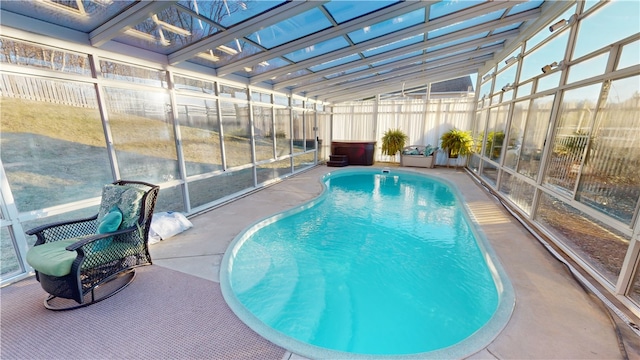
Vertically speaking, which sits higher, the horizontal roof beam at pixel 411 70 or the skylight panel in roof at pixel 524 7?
the skylight panel in roof at pixel 524 7

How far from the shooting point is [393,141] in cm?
1084

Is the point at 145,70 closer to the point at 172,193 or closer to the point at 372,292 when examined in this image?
the point at 172,193

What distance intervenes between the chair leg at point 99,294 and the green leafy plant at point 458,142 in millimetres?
10467

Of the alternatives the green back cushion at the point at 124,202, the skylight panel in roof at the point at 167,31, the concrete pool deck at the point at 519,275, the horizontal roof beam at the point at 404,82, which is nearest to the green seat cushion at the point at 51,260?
the green back cushion at the point at 124,202

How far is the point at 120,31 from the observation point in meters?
3.03

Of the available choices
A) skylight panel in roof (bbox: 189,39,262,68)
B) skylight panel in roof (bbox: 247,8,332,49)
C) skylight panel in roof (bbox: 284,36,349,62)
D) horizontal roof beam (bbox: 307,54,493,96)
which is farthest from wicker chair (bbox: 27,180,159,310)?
horizontal roof beam (bbox: 307,54,493,96)

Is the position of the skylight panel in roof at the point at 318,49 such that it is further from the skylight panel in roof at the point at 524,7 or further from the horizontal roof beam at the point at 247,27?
the skylight panel in roof at the point at 524,7

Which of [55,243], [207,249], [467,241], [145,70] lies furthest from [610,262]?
[145,70]

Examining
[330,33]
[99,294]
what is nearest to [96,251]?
[99,294]

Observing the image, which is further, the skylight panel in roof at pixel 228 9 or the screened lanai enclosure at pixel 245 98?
the skylight panel in roof at pixel 228 9

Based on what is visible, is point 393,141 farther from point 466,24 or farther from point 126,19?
point 126,19

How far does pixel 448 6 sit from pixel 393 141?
6.84 m

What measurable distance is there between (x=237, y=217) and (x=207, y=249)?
132 centimetres

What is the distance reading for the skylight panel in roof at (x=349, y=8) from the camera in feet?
11.7
